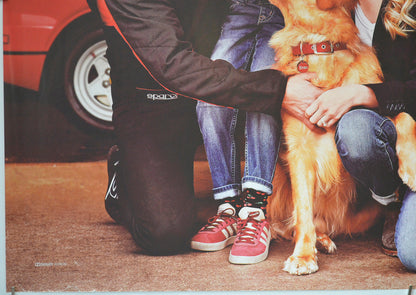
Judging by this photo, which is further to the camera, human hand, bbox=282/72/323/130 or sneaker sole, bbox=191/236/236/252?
sneaker sole, bbox=191/236/236/252

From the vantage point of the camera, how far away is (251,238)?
8.00 feet

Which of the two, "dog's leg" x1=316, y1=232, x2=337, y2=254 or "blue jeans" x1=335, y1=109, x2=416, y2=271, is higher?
"blue jeans" x1=335, y1=109, x2=416, y2=271

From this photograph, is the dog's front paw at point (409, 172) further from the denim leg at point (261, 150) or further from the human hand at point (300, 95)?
the denim leg at point (261, 150)

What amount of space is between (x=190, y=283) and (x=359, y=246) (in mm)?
939

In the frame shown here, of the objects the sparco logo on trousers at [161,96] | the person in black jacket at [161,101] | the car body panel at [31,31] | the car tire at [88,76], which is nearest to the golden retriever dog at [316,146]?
the person in black jacket at [161,101]

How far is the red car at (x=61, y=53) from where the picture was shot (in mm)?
2461

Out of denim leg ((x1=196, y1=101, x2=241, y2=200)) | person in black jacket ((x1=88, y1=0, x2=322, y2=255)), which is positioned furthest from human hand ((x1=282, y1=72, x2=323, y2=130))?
denim leg ((x1=196, y1=101, x2=241, y2=200))

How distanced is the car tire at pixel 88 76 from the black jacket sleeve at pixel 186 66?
0.20m

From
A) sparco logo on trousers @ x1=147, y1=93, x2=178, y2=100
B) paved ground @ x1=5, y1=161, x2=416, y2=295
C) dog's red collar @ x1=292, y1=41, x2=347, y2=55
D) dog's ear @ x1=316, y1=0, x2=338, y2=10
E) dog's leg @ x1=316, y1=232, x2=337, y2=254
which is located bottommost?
paved ground @ x1=5, y1=161, x2=416, y2=295

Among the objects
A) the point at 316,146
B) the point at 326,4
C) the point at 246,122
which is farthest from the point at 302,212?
the point at 326,4

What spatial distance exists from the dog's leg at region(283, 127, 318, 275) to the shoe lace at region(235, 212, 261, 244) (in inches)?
8.0

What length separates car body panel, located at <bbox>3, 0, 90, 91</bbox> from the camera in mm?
2453

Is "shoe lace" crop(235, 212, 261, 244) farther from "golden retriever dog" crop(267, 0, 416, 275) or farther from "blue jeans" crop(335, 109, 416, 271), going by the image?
"blue jeans" crop(335, 109, 416, 271)

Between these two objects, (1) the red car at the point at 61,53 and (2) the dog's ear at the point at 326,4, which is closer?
(2) the dog's ear at the point at 326,4
